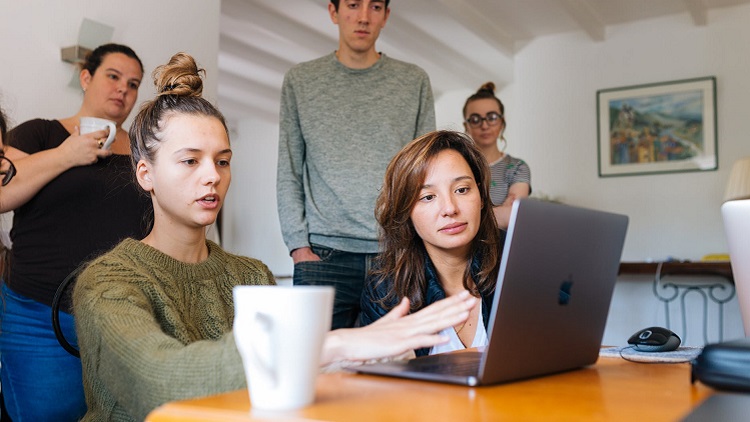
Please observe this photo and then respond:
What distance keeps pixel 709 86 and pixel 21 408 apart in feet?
16.5

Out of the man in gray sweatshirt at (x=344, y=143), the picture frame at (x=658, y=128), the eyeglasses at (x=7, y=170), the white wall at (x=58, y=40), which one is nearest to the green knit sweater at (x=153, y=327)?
the eyeglasses at (x=7, y=170)

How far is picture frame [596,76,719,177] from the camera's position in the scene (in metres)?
5.39

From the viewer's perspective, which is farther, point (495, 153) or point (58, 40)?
point (495, 153)

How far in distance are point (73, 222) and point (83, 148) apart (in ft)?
0.66

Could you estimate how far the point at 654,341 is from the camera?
1.17 m

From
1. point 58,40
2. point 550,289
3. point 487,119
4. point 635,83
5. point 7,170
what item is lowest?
point 550,289

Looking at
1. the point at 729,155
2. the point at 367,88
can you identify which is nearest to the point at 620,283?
the point at 729,155

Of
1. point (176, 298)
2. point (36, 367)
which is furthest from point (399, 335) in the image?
point (36, 367)

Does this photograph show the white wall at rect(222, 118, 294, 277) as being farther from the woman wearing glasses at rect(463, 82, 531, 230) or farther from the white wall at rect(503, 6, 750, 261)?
the woman wearing glasses at rect(463, 82, 531, 230)

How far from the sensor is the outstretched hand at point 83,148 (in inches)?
72.5

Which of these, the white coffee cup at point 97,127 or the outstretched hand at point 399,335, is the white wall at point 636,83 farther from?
the outstretched hand at point 399,335

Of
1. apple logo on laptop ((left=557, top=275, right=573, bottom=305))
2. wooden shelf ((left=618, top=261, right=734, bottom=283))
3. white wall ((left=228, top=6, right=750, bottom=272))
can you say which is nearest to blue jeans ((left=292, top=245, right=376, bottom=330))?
apple logo on laptop ((left=557, top=275, right=573, bottom=305))

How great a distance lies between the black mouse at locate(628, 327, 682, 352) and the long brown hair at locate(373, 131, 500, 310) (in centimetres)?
50

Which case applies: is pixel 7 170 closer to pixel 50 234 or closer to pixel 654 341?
pixel 50 234
